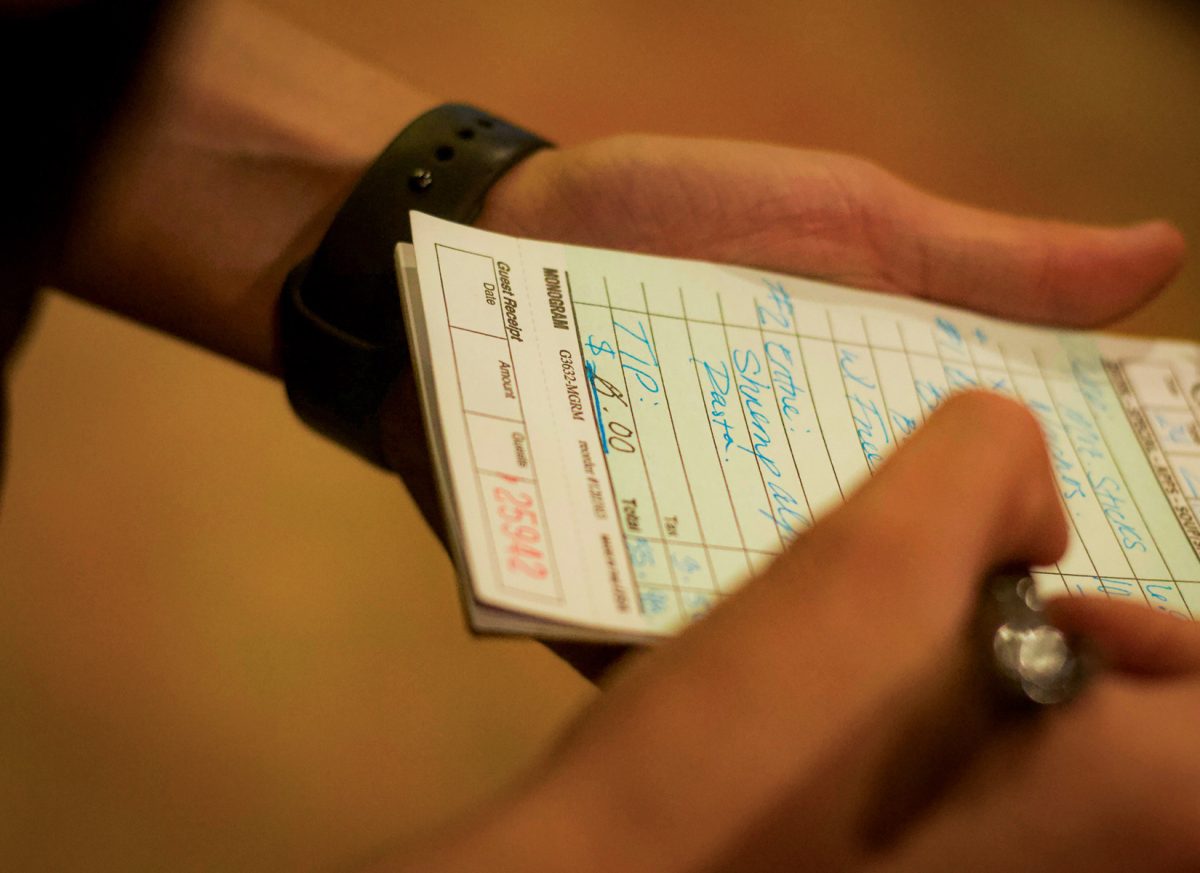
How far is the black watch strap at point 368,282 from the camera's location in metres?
0.48

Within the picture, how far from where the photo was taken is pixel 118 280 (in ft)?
1.95

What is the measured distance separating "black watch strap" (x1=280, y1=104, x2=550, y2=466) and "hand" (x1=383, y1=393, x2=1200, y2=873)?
0.92 ft

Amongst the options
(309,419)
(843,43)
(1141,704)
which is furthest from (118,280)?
(843,43)

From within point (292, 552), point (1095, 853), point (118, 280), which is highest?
point (1095, 853)

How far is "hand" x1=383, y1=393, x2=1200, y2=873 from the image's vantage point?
24 cm

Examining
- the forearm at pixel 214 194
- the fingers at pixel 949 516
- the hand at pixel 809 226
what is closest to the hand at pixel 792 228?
the hand at pixel 809 226

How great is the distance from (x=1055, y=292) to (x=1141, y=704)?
38 centimetres

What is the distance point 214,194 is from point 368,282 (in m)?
0.18

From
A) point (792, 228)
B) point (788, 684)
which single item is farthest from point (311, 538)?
point (788, 684)

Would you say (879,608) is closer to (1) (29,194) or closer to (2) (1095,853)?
(2) (1095,853)

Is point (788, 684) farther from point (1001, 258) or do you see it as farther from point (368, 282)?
point (1001, 258)

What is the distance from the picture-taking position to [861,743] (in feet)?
0.82

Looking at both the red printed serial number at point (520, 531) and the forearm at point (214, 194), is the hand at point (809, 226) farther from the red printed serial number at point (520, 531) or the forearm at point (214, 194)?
the red printed serial number at point (520, 531)

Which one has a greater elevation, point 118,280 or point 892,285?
point 892,285
